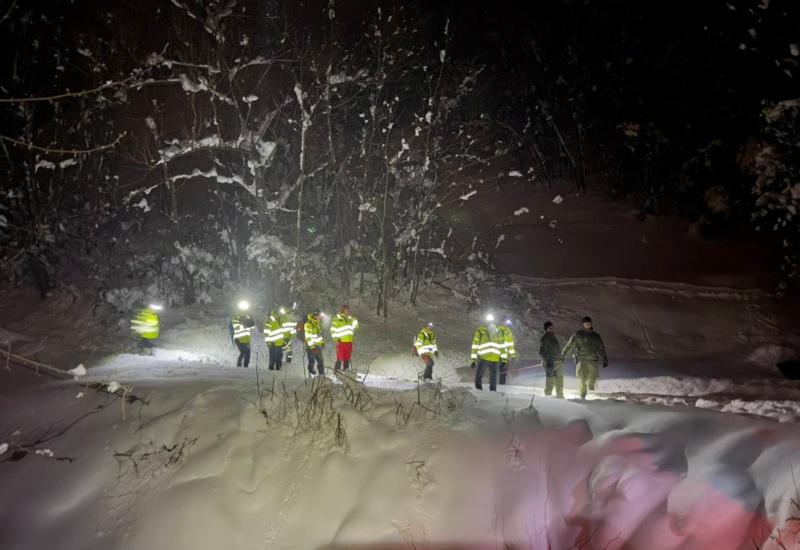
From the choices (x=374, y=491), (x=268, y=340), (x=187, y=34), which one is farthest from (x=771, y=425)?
(x=187, y=34)

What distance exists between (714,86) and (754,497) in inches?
735

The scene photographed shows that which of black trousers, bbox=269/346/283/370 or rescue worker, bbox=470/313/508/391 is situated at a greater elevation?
rescue worker, bbox=470/313/508/391

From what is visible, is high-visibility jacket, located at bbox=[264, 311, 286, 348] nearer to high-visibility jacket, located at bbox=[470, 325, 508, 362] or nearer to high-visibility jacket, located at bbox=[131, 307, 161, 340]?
high-visibility jacket, located at bbox=[131, 307, 161, 340]

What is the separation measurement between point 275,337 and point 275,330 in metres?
0.17

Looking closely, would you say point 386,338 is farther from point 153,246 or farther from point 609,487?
point 609,487

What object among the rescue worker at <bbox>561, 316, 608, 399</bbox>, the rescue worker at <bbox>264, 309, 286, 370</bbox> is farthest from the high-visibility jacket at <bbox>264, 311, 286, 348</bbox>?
the rescue worker at <bbox>561, 316, 608, 399</bbox>

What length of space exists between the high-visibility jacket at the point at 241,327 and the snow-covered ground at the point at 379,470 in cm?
550

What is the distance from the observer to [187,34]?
19.4 metres

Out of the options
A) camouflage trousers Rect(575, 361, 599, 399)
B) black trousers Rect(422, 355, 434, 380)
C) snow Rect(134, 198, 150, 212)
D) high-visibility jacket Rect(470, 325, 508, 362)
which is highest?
snow Rect(134, 198, 150, 212)

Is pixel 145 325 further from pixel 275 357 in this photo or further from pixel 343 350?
pixel 343 350

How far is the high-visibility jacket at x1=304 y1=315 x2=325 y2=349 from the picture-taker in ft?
42.3

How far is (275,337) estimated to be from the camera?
44.7 feet

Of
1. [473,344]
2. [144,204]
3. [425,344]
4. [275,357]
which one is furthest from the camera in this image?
[144,204]

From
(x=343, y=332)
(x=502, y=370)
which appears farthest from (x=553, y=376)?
(x=343, y=332)
